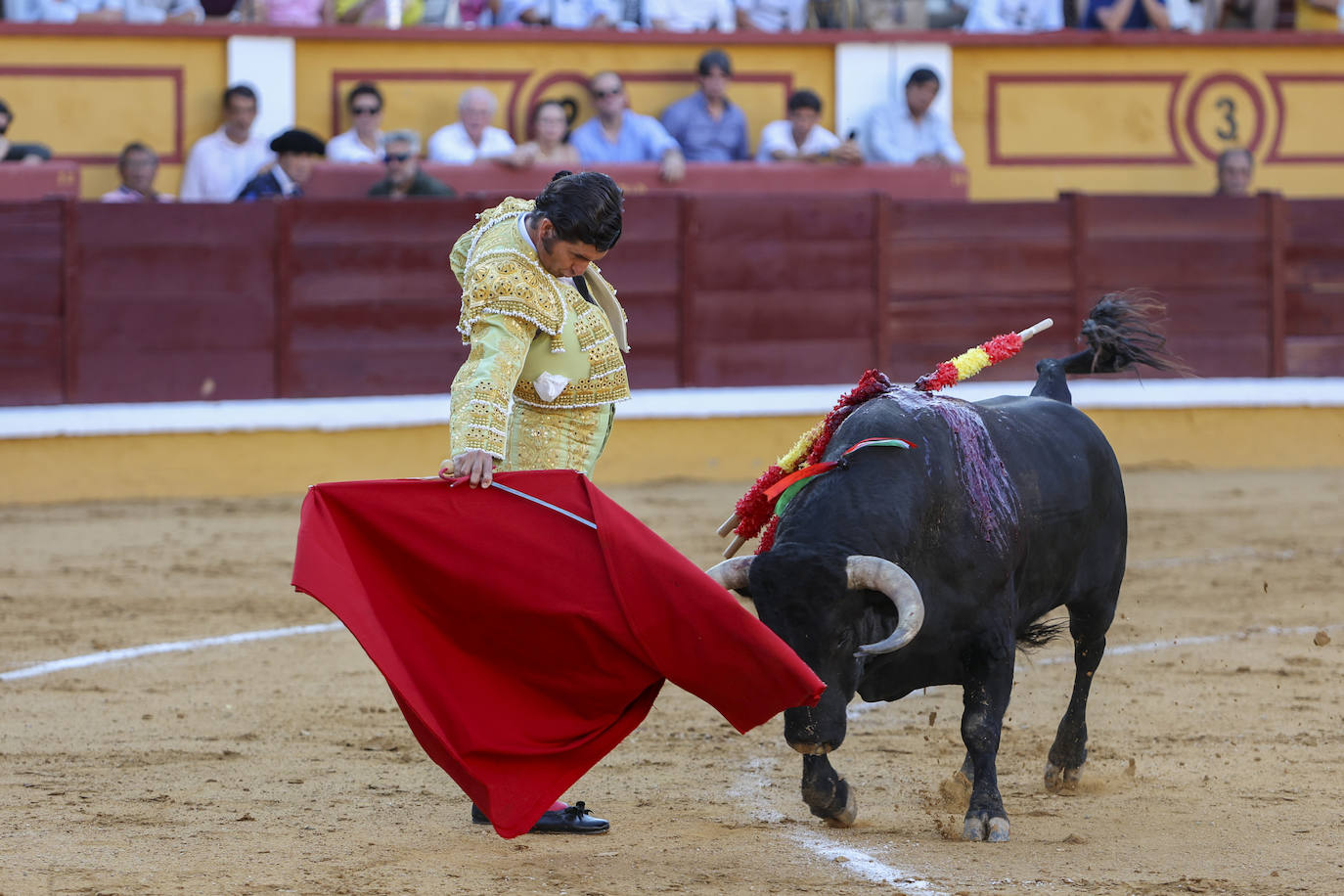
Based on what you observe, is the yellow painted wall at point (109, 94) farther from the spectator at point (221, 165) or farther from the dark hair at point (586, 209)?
the dark hair at point (586, 209)

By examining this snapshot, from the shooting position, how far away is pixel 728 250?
791cm

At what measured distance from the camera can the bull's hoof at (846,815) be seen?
3.08 m

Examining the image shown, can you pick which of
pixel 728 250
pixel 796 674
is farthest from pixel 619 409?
pixel 796 674

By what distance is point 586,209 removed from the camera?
291 centimetres

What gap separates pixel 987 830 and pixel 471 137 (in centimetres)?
544

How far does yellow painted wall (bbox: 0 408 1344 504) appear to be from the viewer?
7.11m

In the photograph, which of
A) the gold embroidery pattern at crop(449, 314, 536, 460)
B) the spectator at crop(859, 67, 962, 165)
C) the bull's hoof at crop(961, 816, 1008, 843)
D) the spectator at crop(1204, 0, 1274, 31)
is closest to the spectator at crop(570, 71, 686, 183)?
the spectator at crop(859, 67, 962, 165)

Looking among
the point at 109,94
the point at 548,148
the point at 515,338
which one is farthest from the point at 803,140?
the point at 515,338

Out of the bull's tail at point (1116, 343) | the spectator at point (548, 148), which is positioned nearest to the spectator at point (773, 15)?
the spectator at point (548, 148)

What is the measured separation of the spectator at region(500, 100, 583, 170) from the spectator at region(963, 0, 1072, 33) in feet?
7.58

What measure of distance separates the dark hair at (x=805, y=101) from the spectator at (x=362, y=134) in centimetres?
182

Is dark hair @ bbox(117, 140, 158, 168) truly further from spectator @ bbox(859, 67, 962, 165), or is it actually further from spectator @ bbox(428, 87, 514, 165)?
spectator @ bbox(859, 67, 962, 165)

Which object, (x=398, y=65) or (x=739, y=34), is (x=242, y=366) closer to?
(x=398, y=65)

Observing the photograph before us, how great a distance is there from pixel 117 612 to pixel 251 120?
308cm
